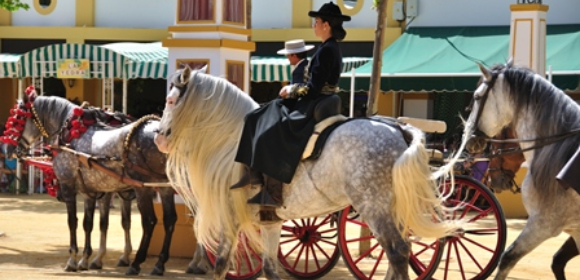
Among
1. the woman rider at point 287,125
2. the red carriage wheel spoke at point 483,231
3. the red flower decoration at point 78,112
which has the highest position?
the woman rider at point 287,125

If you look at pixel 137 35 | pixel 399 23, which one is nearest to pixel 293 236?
pixel 399 23

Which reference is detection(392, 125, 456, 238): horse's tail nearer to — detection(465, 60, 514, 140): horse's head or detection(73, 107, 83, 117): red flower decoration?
detection(465, 60, 514, 140): horse's head

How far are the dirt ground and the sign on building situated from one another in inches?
97.5

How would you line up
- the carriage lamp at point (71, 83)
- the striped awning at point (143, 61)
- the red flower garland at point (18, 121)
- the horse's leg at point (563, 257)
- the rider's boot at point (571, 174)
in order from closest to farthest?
1. the rider's boot at point (571, 174)
2. the horse's leg at point (563, 257)
3. the red flower garland at point (18, 121)
4. the striped awning at point (143, 61)
5. the carriage lamp at point (71, 83)

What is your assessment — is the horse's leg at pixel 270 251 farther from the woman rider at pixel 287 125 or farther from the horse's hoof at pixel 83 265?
the horse's hoof at pixel 83 265

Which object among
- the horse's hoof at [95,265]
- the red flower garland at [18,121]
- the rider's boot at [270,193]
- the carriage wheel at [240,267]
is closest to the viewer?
the rider's boot at [270,193]

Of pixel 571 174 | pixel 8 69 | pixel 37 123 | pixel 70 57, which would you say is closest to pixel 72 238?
pixel 37 123

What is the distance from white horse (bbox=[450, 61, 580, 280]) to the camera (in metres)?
8.09

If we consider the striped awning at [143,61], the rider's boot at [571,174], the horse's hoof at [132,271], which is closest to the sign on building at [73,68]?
the striped awning at [143,61]

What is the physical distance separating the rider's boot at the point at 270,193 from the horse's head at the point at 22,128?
4.90 meters

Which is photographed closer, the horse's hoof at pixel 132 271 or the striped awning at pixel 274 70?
the horse's hoof at pixel 132 271

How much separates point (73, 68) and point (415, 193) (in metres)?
13.2

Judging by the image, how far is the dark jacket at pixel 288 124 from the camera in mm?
7820

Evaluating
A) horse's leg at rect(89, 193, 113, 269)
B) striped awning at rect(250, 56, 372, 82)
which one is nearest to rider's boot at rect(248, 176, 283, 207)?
horse's leg at rect(89, 193, 113, 269)
